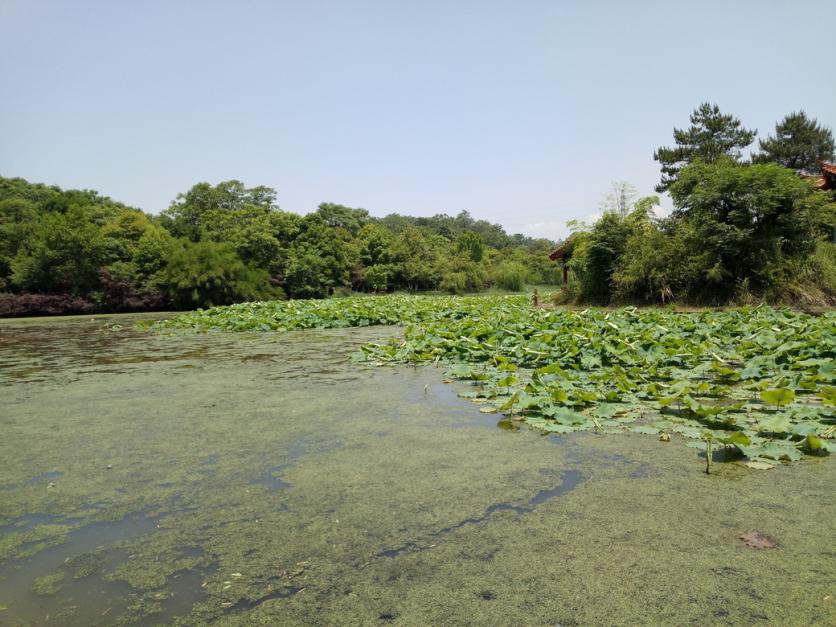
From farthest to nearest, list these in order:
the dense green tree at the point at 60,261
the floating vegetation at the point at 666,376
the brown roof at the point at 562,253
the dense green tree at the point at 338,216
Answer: the dense green tree at the point at 338,216
the dense green tree at the point at 60,261
the brown roof at the point at 562,253
the floating vegetation at the point at 666,376

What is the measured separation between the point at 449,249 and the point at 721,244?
3293 centimetres

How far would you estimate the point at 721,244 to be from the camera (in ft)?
31.6

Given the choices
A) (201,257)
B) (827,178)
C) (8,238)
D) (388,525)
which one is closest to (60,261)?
(8,238)

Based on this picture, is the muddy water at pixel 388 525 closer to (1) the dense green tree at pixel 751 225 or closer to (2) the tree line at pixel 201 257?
(1) the dense green tree at pixel 751 225

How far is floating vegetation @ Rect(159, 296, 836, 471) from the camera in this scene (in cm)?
260

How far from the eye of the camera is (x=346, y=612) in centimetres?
134

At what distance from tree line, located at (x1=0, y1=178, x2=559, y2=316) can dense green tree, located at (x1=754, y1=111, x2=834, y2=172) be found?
52.8 feet

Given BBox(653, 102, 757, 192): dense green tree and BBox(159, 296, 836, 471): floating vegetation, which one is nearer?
BBox(159, 296, 836, 471): floating vegetation

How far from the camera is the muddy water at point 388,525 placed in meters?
1.36

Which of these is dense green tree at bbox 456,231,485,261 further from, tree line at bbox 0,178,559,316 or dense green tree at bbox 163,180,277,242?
dense green tree at bbox 163,180,277,242

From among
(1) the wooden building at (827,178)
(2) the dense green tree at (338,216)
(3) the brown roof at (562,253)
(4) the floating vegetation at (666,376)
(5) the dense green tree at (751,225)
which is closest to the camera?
(4) the floating vegetation at (666,376)

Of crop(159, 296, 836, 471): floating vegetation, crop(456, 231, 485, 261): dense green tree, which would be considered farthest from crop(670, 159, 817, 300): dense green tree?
crop(456, 231, 485, 261): dense green tree

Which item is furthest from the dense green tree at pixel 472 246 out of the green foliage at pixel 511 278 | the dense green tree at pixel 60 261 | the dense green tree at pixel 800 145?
the dense green tree at pixel 60 261

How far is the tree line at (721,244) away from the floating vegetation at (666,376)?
3.04m
